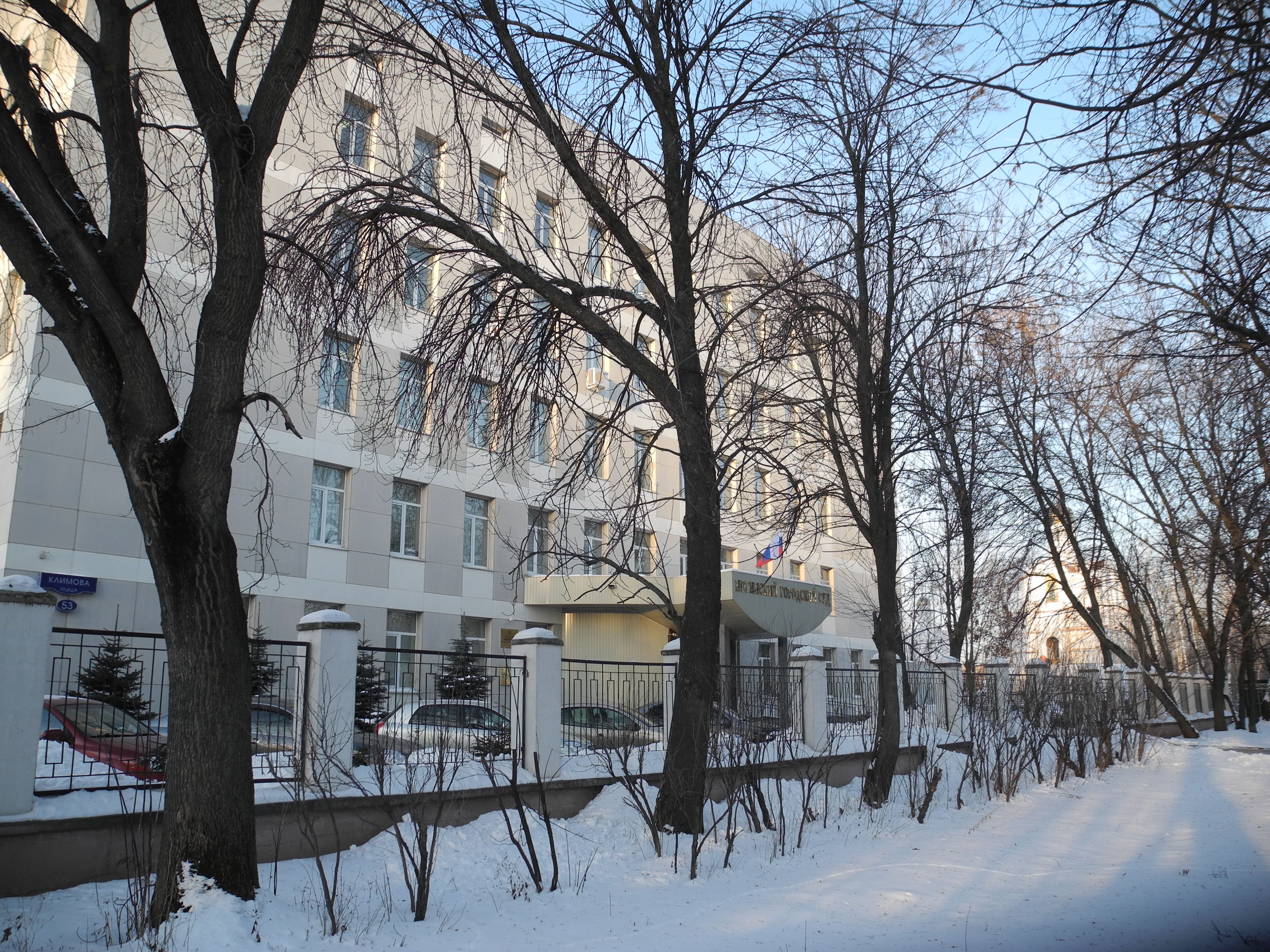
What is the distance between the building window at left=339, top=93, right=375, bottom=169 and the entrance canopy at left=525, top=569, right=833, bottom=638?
1588 centimetres

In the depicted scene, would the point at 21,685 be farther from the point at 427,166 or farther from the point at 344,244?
the point at 427,166

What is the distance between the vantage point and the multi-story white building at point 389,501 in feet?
36.9

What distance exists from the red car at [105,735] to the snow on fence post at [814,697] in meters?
9.56

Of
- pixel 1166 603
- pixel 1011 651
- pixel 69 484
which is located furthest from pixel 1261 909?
pixel 1166 603

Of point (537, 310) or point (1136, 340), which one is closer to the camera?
point (1136, 340)

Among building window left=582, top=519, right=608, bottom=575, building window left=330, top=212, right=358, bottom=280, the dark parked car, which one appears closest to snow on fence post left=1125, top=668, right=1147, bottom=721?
the dark parked car

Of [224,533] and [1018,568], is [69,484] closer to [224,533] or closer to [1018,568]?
[224,533]

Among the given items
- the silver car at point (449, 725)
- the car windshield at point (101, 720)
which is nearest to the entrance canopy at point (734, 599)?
the silver car at point (449, 725)

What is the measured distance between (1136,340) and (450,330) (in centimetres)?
686

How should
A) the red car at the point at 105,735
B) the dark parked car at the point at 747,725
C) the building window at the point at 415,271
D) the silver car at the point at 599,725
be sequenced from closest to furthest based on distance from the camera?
the red car at the point at 105,735 → the dark parked car at the point at 747,725 → the building window at the point at 415,271 → the silver car at the point at 599,725

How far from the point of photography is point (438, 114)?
65.3ft

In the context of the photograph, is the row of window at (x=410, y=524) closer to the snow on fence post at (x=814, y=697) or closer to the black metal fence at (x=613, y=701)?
the snow on fence post at (x=814, y=697)

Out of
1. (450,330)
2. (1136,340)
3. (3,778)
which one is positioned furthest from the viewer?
(450,330)

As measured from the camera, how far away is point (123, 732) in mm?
8797
